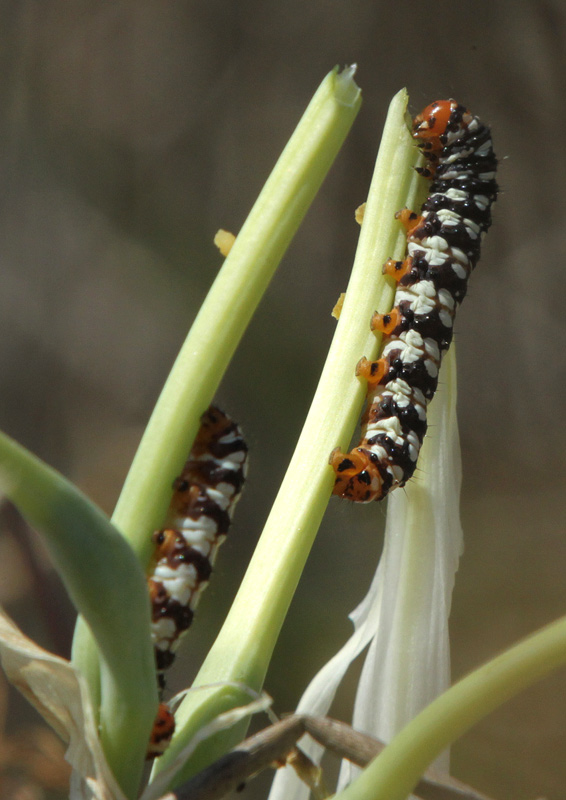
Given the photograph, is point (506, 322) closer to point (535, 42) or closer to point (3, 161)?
point (535, 42)

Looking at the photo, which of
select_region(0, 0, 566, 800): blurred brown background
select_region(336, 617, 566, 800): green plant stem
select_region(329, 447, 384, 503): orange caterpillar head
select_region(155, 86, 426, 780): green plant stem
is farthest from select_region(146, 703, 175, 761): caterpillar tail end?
select_region(0, 0, 566, 800): blurred brown background

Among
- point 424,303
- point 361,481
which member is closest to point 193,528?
point 361,481

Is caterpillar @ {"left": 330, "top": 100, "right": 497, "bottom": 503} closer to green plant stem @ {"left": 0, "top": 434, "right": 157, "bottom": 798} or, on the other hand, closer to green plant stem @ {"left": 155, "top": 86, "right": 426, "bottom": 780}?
green plant stem @ {"left": 155, "top": 86, "right": 426, "bottom": 780}

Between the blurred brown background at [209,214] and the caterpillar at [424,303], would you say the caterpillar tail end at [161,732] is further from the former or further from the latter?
the blurred brown background at [209,214]

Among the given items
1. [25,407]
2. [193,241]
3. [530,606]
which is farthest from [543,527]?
[25,407]

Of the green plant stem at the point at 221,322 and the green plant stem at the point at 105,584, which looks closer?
the green plant stem at the point at 105,584

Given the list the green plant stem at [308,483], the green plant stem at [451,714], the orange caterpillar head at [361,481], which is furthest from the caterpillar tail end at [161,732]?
the orange caterpillar head at [361,481]
